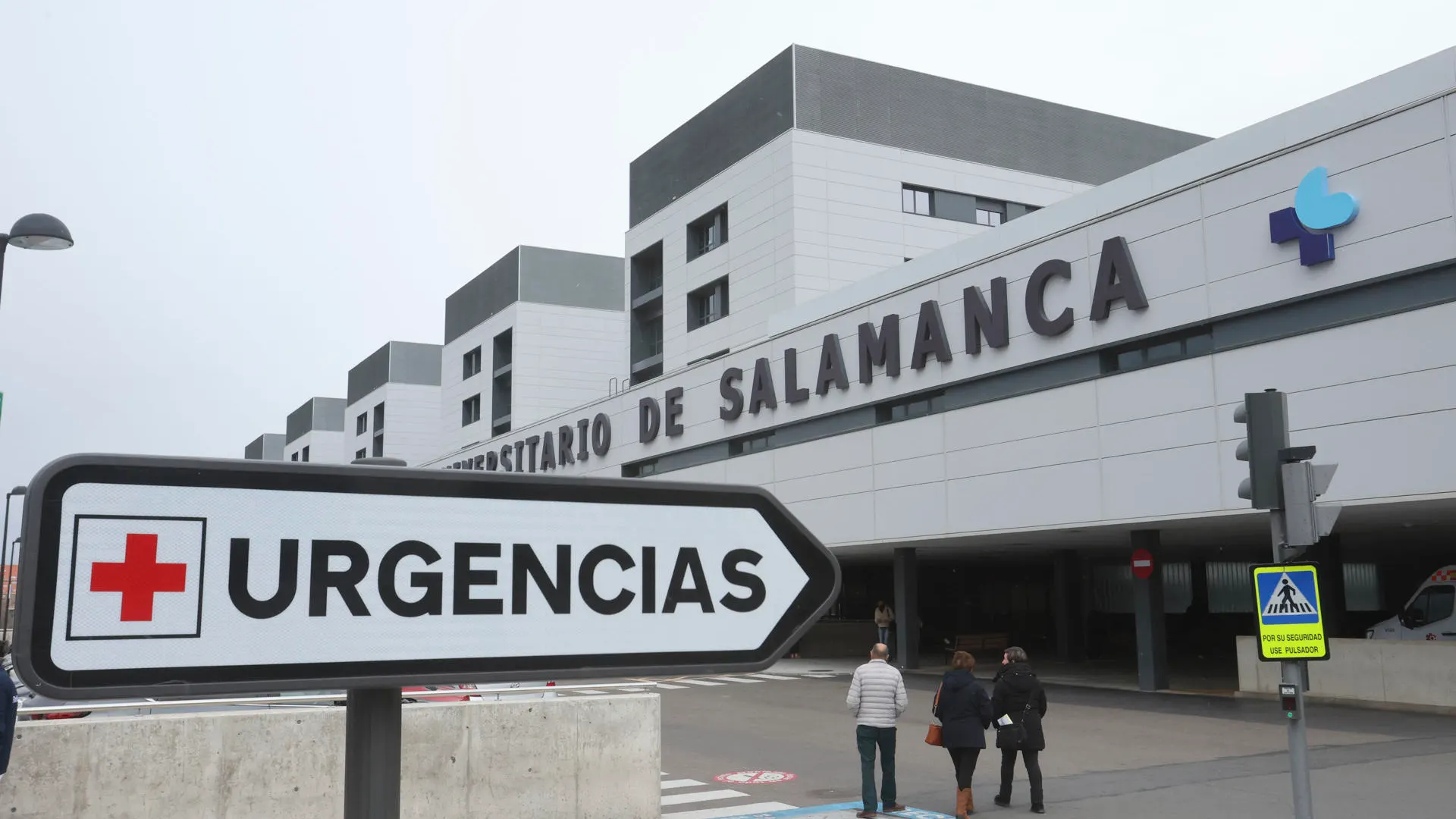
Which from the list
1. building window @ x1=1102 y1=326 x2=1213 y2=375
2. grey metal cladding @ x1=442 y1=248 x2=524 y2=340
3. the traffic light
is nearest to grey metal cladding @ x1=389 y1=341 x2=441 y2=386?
grey metal cladding @ x1=442 y1=248 x2=524 y2=340

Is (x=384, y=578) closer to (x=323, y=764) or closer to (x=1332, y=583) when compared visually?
(x=323, y=764)

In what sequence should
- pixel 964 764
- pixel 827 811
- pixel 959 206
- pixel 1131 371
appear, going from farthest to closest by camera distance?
1. pixel 959 206
2. pixel 1131 371
3. pixel 827 811
4. pixel 964 764

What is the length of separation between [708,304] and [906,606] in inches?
724

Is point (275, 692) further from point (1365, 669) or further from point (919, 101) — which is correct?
point (919, 101)

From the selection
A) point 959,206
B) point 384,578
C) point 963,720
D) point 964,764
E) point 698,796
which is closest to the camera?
point 384,578

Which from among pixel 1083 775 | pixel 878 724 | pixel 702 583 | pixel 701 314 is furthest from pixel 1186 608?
pixel 702 583

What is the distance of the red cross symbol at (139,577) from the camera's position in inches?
63.4

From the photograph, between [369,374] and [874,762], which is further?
[369,374]

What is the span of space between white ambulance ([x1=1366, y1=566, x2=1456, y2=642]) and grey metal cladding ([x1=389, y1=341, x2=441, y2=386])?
66.5 m

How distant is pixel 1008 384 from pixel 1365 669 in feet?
30.4

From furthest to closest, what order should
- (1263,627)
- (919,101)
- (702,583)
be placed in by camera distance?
(919,101), (1263,627), (702,583)

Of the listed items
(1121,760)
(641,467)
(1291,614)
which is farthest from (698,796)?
(641,467)

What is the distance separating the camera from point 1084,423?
2359 cm

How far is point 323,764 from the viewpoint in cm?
947
